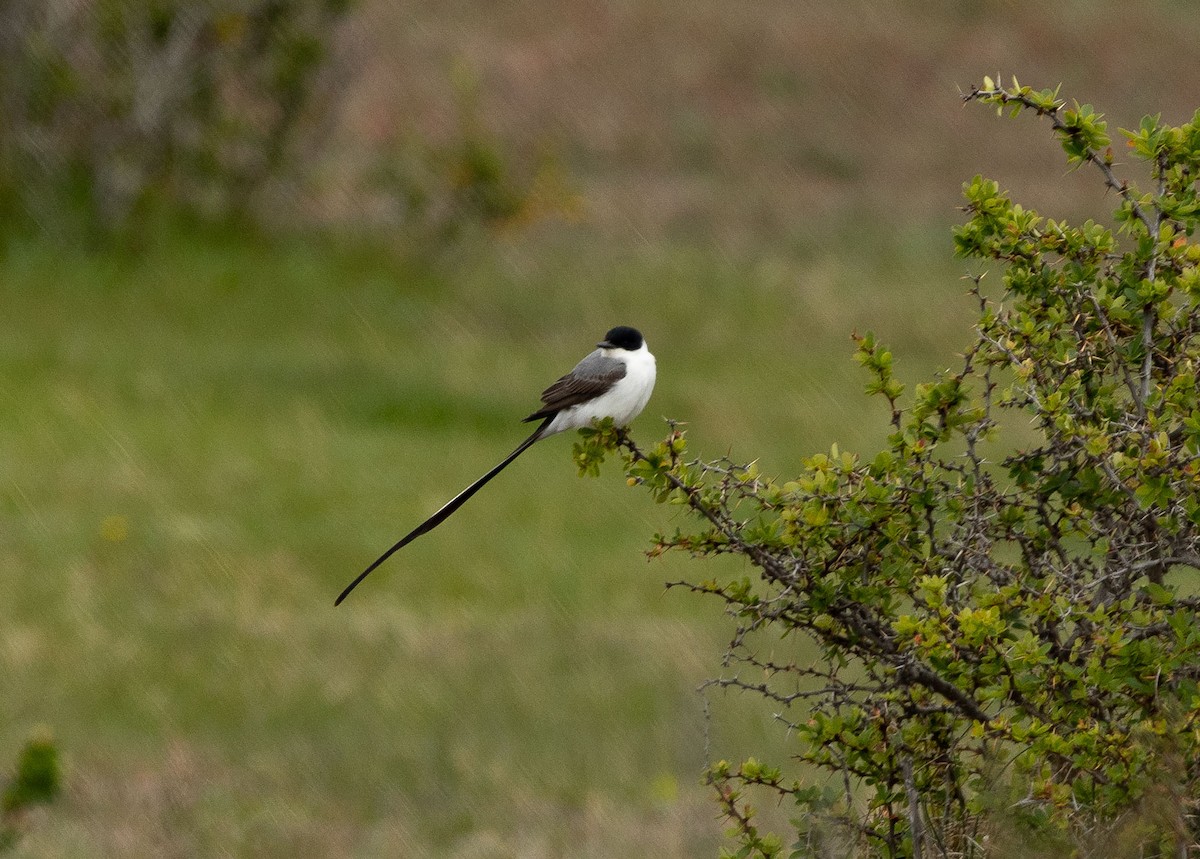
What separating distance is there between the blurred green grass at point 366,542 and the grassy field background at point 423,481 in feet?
0.14

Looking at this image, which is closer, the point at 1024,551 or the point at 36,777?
the point at 1024,551

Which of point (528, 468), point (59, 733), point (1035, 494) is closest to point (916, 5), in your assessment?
point (528, 468)

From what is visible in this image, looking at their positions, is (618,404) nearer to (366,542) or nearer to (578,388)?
(578,388)

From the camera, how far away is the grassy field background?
999 cm

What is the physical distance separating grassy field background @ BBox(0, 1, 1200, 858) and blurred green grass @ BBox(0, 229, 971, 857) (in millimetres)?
43

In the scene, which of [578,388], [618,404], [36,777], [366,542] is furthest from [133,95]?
Answer: [36,777]

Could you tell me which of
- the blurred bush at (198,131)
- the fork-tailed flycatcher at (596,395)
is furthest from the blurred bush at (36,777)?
the blurred bush at (198,131)

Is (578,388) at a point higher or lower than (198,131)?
lower

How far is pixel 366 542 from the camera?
47.3 ft

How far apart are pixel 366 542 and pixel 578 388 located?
26.8 ft

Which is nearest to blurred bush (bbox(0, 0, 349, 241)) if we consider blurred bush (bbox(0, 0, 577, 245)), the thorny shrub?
blurred bush (bbox(0, 0, 577, 245))

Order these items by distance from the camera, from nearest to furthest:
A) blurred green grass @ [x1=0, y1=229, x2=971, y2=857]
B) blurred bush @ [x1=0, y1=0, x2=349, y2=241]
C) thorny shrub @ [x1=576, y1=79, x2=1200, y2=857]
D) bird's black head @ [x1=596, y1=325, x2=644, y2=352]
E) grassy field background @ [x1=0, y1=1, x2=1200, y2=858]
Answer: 1. thorny shrub @ [x1=576, y1=79, x2=1200, y2=857]
2. bird's black head @ [x1=596, y1=325, x2=644, y2=352]
3. blurred green grass @ [x1=0, y1=229, x2=971, y2=857]
4. grassy field background @ [x1=0, y1=1, x2=1200, y2=858]
5. blurred bush @ [x1=0, y1=0, x2=349, y2=241]

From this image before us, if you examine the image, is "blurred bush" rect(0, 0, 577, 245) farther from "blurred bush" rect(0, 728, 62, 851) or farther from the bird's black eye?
"blurred bush" rect(0, 728, 62, 851)

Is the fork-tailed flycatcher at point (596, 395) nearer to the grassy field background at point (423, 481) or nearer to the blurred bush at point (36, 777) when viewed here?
the blurred bush at point (36, 777)
